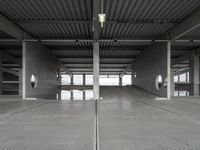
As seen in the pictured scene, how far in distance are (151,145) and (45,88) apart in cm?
1765

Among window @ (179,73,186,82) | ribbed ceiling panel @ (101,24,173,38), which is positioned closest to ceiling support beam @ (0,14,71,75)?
ribbed ceiling panel @ (101,24,173,38)

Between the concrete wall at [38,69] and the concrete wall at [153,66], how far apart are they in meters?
9.08

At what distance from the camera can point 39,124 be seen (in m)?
4.69

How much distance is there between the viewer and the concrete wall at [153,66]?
14.8 metres

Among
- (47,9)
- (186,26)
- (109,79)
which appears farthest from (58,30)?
(109,79)

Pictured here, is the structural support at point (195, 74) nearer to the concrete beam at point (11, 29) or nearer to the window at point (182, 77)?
the concrete beam at point (11, 29)

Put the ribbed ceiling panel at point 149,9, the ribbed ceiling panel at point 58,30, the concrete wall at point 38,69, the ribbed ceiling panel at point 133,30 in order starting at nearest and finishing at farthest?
the ribbed ceiling panel at point 149,9, the ribbed ceiling panel at point 58,30, the ribbed ceiling panel at point 133,30, the concrete wall at point 38,69

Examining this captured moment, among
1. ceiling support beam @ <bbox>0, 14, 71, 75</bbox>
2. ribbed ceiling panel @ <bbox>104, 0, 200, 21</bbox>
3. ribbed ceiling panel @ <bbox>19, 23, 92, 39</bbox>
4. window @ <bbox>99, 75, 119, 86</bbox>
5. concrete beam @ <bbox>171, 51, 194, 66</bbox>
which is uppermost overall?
ribbed ceiling panel @ <bbox>104, 0, 200, 21</bbox>

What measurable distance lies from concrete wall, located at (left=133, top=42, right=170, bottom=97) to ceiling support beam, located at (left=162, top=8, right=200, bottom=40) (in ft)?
3.00

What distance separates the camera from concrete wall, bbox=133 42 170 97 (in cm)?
1480

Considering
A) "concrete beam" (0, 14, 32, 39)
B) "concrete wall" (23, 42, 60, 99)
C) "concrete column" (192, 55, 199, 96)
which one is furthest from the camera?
"concrete column" (192, 55, 199, 96)

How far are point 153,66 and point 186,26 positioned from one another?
22.1 feet

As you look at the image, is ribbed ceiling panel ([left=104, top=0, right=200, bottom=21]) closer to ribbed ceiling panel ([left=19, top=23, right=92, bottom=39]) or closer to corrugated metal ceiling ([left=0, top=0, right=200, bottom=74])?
corrugated metal ceiling ([left=0, top=0, right=200, bottom=74])

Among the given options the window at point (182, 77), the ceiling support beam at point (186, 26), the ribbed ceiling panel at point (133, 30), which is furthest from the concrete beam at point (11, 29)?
the window at point (182, 77)
